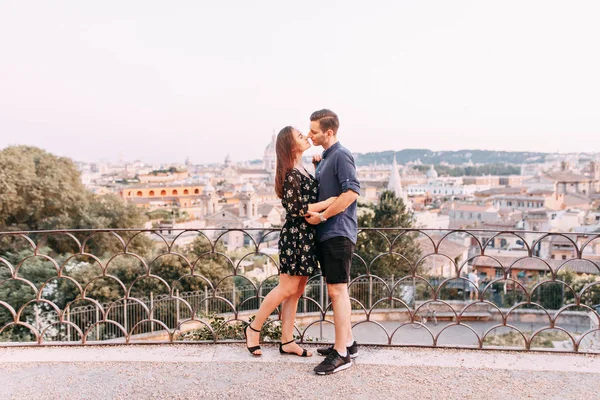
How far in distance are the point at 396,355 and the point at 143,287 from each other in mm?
13953

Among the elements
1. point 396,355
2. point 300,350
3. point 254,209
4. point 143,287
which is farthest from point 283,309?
point 254,209

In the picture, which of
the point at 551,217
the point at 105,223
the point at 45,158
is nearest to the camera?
the point at 105,223

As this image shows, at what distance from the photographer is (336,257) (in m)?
2.87

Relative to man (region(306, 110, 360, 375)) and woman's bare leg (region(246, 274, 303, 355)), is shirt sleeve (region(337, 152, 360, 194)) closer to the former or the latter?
man (region(306, 110, 360, 375))

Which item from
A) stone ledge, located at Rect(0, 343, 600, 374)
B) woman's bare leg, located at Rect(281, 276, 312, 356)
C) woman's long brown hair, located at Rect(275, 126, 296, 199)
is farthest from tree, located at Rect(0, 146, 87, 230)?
woman's long brown hair, located at Rect(275, 126, 296, 199)

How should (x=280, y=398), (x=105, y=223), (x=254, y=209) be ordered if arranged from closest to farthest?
1. (x=280, y=398)
2. (x=105, y=223)
3. (x=254, y=209)

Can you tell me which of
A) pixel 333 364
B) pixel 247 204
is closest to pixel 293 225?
pixel 333 364

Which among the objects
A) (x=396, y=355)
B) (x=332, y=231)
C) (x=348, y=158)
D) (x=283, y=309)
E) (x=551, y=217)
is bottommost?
(x=551, y=217)

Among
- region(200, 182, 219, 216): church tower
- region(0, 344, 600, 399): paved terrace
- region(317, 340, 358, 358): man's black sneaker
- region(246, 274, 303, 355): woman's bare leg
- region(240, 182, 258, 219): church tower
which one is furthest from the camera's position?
region(200, 182, 219, 216): church tower

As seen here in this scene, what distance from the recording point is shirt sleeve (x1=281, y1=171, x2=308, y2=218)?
2.82 metres

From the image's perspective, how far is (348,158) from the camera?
281cm

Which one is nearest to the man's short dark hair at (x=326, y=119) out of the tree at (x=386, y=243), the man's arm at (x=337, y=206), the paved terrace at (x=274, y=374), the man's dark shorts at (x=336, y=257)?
the man's arm at (x=337, y=206)

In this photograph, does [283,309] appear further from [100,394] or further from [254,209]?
[254,209]

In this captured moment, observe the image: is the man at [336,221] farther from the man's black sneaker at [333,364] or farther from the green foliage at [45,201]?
the green foliage at [45,201]
